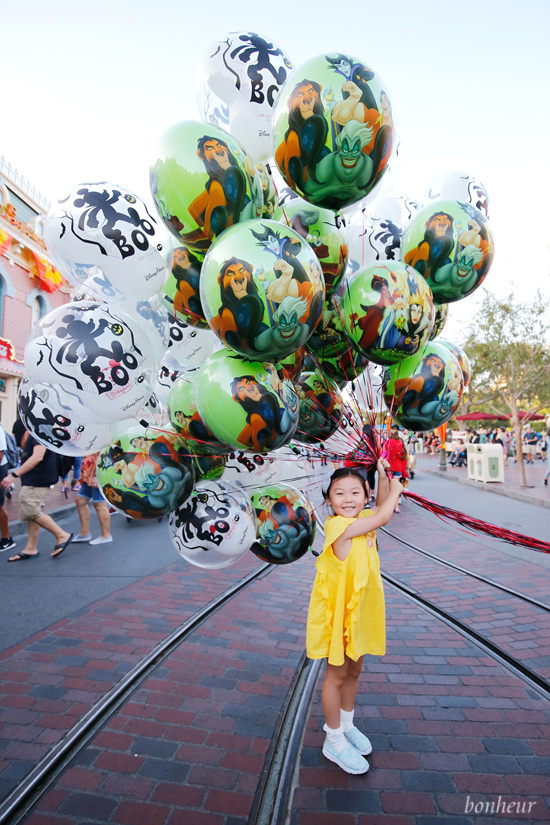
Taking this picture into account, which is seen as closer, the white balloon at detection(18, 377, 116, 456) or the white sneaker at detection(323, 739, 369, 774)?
the white balloon at detection(18, 377, 116, 456)

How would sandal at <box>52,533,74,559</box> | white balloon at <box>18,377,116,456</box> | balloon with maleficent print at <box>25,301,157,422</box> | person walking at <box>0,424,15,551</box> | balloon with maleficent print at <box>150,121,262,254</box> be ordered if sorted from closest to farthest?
balloon with maleficent print at <box>150,121,262,254</box>, balloon with maleficent print at <box>25,301,157,422</box>, white balloon at <box>18,377,116,456</box>, sandal at <box>52,533,74,559</box>, person walking at <box>0,424,15,551</box>

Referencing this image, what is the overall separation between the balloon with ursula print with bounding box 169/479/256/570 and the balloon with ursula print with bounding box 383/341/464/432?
89cm

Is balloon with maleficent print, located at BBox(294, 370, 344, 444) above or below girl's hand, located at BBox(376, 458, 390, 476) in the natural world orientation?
above

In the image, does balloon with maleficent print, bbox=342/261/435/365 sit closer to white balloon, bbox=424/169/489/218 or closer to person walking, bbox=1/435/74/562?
white balloon, bbox=424/169/489/218

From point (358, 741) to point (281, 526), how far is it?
1.10 m

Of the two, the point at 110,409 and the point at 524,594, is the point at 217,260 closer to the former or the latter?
the point at 110,409

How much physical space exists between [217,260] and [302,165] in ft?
1.63

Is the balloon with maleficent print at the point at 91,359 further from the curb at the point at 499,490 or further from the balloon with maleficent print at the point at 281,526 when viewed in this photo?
the curb at the point at 499,490

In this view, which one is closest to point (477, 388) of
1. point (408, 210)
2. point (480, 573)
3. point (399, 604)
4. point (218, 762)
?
point (480, 573)

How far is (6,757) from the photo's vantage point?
2.27m

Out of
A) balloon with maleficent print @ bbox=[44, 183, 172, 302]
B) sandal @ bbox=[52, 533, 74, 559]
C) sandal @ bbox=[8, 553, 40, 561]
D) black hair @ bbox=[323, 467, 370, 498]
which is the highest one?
balloon with maleficent print @ bbox=[44, 183, 172, 302]

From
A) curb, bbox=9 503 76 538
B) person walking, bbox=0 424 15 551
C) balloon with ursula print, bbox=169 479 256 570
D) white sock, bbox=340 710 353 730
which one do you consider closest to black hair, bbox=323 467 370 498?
balloon with ursula print, bbox=169 479 256 570

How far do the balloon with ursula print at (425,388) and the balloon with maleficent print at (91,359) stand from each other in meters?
1.16

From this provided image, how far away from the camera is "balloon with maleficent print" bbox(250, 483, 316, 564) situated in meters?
2.36
